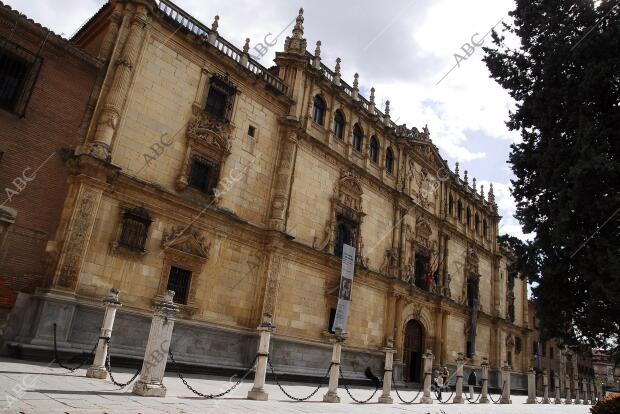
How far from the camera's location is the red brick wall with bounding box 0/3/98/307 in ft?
41.8

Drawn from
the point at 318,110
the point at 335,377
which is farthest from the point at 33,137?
the point at 318,110

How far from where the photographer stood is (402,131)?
27.6 meters

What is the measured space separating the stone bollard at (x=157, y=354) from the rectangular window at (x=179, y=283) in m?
6.55

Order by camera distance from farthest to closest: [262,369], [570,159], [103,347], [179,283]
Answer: [179,283], [570,159], [262,369], [103,347]

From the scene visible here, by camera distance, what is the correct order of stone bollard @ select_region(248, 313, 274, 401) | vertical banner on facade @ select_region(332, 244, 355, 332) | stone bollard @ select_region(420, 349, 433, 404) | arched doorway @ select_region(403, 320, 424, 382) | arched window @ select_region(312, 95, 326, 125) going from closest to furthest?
stone bollard @ select_region(248, 313, 274, 401)
stone bollard @ select_region(420, 349, 433, 404)
vertical banner on facade @ select_region(332, 244, 355, 332)
arched window @ select_region(312, 95, 326, 125)
arched doorway @ select_region(403, 320, 424, 382)

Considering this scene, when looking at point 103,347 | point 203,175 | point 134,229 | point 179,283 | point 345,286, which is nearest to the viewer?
point 103,347

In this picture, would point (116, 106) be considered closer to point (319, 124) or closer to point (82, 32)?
point (82, 32)

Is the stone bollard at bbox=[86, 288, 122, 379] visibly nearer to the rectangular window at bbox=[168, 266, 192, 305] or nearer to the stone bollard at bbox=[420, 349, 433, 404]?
the rectangular window at bbox=[168, 266, 192, 305]

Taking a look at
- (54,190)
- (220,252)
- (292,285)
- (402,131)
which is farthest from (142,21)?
(402,131)

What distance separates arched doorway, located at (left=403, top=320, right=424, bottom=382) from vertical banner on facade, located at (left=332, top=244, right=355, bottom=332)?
6.25m

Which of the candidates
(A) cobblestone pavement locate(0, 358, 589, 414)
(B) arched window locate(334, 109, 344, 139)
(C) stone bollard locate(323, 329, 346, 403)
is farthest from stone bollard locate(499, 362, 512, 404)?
(B) arched window locate(334, 109, 344, 139)

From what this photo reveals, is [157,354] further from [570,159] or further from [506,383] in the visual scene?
[506,383]

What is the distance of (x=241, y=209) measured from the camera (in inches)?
713

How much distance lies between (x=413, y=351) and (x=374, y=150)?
1139 cm
